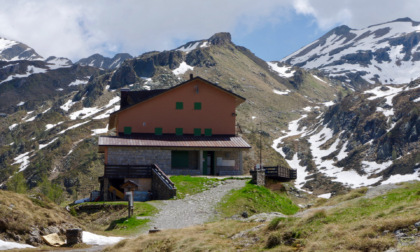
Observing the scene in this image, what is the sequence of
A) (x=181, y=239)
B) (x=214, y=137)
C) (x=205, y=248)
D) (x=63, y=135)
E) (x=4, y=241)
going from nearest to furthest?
(x=205, y=248)
(x=181, y=239)
(x=4, y=241)
(x=214, y=137)
(x=63, y=135)

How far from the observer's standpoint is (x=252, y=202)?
3534 centimetres

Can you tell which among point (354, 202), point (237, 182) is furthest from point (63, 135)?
point (354, 202)

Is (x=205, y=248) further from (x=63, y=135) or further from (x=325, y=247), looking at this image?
(x=63, y=135)

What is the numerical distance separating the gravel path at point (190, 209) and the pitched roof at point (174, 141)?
940cm

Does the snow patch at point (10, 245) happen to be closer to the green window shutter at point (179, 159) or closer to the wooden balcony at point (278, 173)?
the wooden balcony at point (278, 173)

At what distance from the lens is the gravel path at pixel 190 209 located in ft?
96.1

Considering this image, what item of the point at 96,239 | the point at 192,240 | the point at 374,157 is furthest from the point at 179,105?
the point at 374,157

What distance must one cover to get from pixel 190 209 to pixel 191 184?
773 centimetres

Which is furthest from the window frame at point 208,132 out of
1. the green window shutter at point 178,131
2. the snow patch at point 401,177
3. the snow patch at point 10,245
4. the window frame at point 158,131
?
the snow patch at point 401,177

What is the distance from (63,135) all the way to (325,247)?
588 ft

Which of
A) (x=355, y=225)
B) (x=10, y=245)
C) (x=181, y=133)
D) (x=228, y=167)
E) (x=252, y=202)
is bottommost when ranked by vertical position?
(x=10, y=245)

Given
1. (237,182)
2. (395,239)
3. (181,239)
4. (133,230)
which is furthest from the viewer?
(237,182)

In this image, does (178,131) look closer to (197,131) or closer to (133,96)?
(197,131)

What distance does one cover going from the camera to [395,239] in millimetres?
12391
